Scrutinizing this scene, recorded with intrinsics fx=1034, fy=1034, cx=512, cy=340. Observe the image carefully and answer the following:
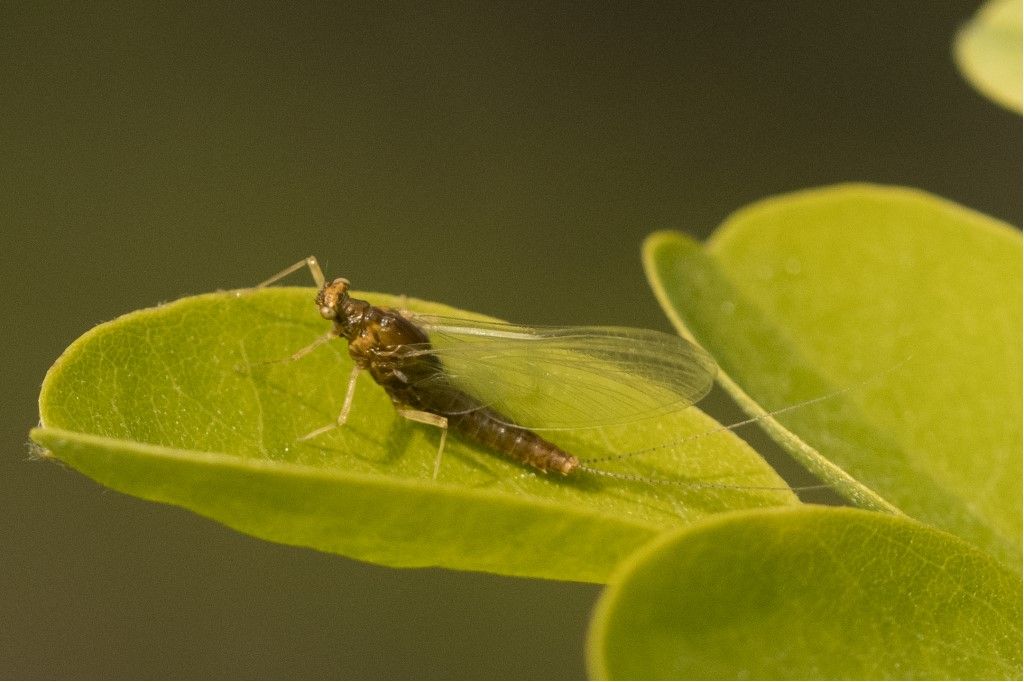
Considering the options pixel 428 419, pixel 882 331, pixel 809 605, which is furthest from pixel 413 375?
pixel 809 605

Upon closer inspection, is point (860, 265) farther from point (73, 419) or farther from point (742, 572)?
point (73, 419)

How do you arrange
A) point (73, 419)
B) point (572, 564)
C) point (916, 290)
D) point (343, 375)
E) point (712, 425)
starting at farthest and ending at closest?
1. point (916, 290)
2. point (343, 375)
3. point (712, 425)
4. point (73, 419)
5. point (572, 564)

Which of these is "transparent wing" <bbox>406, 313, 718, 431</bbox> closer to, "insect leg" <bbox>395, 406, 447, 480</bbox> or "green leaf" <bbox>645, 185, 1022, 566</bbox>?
"green leaf" <bbox>645, 185, 1022, 566</bbox>

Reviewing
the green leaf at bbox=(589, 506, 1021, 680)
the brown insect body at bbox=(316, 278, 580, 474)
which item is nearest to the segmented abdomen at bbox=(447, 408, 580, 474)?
the brown insect body at bbox=(316, 278, 580, 474)

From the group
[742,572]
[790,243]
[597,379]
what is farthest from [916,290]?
[742,572]

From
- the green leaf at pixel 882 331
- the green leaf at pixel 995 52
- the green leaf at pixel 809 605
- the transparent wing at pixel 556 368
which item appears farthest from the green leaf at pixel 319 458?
the green leaf at pixel 995 52

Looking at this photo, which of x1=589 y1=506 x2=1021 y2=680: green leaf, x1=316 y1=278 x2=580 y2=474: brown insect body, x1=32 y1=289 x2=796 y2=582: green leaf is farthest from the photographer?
x1=316 y1=278 x2=580 y2=474: brown insect body

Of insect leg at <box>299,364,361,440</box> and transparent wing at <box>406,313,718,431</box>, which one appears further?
transparent wing at <box>406,313,718,431</box>
